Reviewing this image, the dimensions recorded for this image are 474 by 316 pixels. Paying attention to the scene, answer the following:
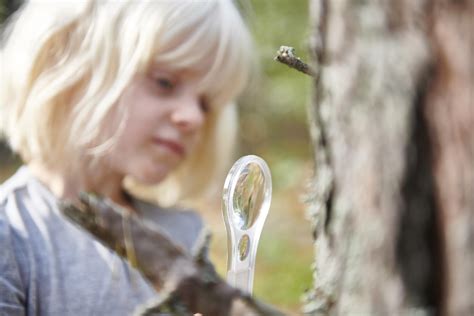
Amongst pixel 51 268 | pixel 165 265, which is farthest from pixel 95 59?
pixel 165 265

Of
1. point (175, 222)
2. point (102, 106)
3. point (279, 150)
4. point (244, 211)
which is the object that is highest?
point (102, 106)

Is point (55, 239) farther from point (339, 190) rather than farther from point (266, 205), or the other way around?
point (339, 190)

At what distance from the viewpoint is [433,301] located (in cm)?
29

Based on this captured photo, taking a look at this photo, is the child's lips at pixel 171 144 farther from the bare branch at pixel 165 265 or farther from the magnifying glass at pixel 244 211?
the bare branch at pixel 165 265

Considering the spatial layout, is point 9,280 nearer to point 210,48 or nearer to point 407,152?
point 210,48

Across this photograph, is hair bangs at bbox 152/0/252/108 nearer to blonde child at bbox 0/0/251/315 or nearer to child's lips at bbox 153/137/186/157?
blonde child at bbox 0/0/251/315

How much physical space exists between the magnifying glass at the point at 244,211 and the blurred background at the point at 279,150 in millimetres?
2074

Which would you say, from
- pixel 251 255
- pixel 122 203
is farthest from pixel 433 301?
pixel 122 203

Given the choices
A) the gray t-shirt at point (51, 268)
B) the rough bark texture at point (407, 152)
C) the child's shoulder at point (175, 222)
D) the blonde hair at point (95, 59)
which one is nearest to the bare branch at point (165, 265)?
the rough bark texture at point (407, 152)

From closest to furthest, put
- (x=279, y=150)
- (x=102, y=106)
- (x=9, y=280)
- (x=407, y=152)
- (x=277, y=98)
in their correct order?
(x=407, y=152) < (x=9, y=280) < (x=102, y=106) < (x=277, y=98) < (x=279, y=150)

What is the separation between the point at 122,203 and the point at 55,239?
21 centimetres

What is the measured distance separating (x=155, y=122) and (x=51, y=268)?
29cm

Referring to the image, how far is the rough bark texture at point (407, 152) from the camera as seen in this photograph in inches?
11.2

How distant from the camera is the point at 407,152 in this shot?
0.29 meters
